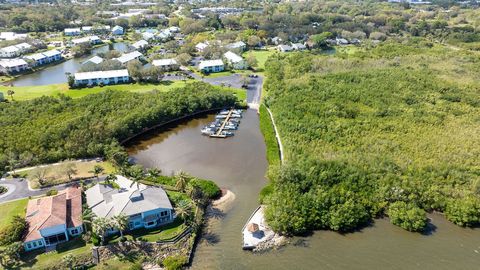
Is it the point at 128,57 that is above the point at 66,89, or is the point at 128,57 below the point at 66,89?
above

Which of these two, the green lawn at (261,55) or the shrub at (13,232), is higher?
the green lawn at (261,55)

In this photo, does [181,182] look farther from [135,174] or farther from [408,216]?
[408,216]

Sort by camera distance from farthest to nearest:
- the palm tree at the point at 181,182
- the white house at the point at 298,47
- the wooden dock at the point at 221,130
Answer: the white house at the point at 298,47 → the wooden dock at the point at 221,130 → the palm tree at the point at 181,182

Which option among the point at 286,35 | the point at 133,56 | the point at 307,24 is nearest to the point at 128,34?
the point at 133,56

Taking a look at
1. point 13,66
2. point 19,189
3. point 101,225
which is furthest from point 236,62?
point 101,225

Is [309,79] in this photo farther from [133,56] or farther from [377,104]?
[133,56]

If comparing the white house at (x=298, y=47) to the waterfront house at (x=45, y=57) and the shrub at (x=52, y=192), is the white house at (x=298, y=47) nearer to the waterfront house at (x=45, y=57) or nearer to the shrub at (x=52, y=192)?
the waterfront house at (x=45, y=57)

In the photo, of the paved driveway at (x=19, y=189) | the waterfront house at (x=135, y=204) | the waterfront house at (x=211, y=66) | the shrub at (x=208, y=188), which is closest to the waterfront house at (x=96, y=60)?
the waterfront house at (x=211, y=66)
